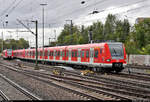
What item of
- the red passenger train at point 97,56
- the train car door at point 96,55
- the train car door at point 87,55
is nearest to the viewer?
the red passenger train at point 97,56

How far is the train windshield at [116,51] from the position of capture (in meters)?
19.9

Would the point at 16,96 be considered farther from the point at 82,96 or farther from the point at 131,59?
the point at 131,59

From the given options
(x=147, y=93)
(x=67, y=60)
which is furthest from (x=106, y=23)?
(x=147, y=93)

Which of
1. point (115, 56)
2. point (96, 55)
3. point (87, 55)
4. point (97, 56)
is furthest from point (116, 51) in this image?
point (87, 55)

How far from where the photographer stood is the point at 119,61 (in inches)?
786

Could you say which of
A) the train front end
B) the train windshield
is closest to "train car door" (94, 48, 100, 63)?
the train front end

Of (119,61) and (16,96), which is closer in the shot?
(16,96)

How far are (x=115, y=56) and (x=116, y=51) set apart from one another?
468mm

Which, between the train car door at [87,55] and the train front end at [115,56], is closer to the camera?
the train front end at [115,56]

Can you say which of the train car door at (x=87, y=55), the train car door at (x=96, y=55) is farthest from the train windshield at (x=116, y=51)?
the train car door at (x=87, y=55)

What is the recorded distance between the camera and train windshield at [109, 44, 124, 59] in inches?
784

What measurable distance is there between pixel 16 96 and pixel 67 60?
17.4 metres

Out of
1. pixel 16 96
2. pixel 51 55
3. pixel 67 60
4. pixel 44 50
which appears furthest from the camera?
pixel 44 50

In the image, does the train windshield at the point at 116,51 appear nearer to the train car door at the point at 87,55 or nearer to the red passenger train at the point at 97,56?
→ the red passenger train at the point at 97,56
